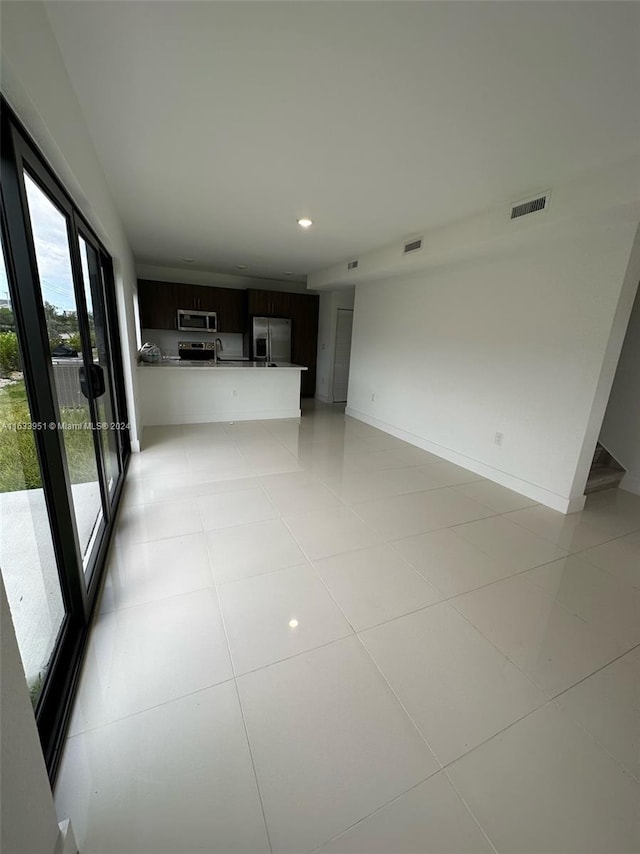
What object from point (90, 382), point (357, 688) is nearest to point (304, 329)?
point (90, 382)

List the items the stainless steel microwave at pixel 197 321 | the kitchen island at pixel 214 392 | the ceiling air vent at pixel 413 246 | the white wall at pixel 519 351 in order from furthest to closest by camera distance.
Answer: the stainless steel microwave at pixel 197 321, the kitchen island at pixel 214 392, the ceiling air vent at pixel 413 246, the white wall at pixel 519 351

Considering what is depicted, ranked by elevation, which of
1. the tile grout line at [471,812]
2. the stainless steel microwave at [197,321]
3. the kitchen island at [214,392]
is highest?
the stainless steel microwave at [197,321]

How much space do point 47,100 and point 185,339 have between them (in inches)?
227

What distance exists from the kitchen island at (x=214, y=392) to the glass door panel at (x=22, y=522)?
367 centimetres

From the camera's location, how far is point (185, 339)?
669cm

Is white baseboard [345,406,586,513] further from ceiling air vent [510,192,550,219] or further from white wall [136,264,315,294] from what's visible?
white wall [136,264,315,294]

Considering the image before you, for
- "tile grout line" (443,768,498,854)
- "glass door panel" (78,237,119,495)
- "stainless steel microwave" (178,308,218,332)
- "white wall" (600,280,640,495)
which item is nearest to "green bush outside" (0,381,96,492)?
"glass door panel" (78,237,119,495)

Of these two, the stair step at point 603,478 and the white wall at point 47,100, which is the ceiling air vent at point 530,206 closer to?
the stair step at point 603,478

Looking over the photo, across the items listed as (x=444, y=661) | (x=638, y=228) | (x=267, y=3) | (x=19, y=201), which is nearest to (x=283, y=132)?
(x=267, y=3)

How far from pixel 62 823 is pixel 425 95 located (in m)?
2.92

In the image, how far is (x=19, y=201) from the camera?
1.12 meters

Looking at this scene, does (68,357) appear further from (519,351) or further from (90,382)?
(519,351)

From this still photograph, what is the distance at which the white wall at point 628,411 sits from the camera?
335 centimetres

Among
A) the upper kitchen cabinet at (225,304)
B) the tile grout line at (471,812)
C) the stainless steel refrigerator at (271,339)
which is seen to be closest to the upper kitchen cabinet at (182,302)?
the upper kitchen cabinet at (225,304)
